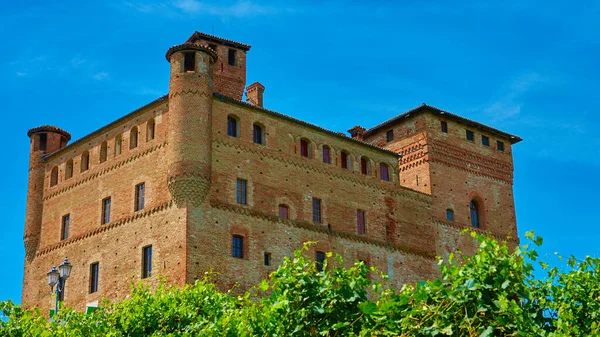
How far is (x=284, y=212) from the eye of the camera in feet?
109

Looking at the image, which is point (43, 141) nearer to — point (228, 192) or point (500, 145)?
point (228, 192)

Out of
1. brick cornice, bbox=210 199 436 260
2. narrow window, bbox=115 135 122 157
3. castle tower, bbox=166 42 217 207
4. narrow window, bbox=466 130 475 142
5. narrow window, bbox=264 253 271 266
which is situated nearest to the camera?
castle tower, bbox=166 42 217 207

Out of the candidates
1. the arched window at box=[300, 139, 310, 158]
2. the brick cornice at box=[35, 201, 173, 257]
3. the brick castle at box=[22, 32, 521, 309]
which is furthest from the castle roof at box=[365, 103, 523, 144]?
the brick cornice at box=[35, 201, 173, 257]

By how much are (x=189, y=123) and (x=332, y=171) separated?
23.3 ft

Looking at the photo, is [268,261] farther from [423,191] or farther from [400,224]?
[423,191]

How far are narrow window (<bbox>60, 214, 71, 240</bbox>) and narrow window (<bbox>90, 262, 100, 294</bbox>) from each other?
2.71 m

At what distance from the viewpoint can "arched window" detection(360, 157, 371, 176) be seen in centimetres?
3684

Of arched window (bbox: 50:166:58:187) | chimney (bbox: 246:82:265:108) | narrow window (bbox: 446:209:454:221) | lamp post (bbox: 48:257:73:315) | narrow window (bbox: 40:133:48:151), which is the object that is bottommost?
lamp post (bbox: 48:257:73:315)

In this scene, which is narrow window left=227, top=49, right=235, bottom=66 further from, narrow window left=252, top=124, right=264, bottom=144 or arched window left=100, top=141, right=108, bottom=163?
arched window left=100, top=141, right=108, bottom=163

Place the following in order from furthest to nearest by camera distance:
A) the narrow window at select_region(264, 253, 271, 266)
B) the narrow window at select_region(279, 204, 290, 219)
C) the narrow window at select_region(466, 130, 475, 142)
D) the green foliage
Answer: the narrow window at select_region(466, 130, 475, 142) < the narrow window at select_region(279, 204, 290, 219) < the narrow window at select_region(264, 253, 271, 266) < the green foliage

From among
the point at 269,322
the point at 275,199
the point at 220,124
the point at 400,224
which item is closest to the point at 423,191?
the point at 400,224

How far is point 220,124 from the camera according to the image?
105 ft

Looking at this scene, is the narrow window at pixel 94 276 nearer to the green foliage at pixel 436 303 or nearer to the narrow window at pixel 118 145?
the narrow window at pixel 118 145

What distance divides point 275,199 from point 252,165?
1.57m
